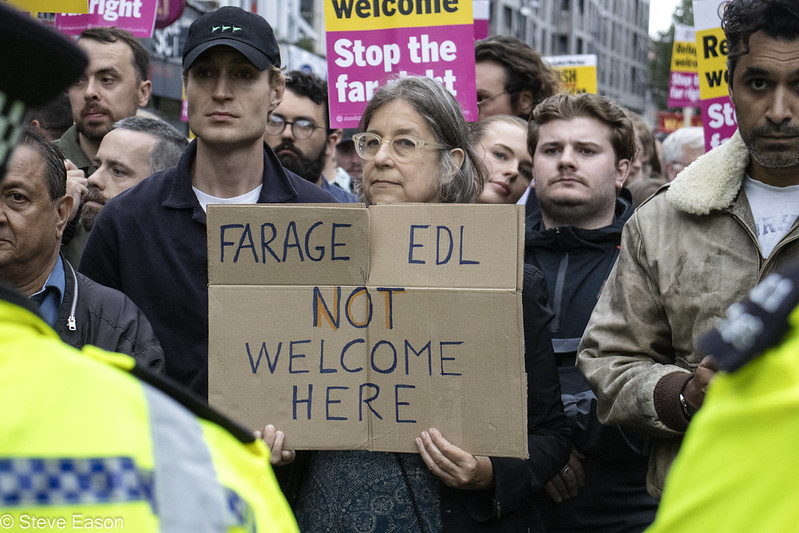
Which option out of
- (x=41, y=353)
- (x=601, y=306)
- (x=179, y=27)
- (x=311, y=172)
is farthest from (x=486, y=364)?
(x=179, y=27)

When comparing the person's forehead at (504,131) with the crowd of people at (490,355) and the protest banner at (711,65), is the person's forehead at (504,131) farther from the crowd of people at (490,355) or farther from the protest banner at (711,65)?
the protest banner at (711,65)

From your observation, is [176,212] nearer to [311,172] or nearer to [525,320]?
[525,320]

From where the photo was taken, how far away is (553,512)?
125 inches

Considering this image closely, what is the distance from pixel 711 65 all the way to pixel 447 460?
385 cm

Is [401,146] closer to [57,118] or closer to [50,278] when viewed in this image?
[50,278]

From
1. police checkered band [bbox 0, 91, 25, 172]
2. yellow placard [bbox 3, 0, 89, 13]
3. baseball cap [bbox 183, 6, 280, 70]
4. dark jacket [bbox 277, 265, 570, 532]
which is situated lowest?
dark jacket [bbox 277, 265, 570, 532]

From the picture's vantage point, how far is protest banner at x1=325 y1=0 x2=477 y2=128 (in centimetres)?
480

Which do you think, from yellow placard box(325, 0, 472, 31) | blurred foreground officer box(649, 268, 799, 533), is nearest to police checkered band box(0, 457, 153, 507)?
blurred foreground officer box(649, 268, 799, 533)

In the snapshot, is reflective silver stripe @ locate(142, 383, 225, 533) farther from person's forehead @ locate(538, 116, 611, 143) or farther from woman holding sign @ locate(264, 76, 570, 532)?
person's forehead @ locate(538, 116, 611, 143)

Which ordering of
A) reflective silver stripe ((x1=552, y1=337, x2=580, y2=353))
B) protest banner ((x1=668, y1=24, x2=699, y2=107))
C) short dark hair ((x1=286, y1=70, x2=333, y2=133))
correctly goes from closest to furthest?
reflective silver stripe ((x1=552, y1=337, x2=580, y2=353)) → short dark hair ((x1=286, y1=70, x2=333, y2=133)) → protest banner ((x1=668, y1=24, x2=699, y2=107))

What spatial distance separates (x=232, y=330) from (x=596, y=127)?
1.94 metres

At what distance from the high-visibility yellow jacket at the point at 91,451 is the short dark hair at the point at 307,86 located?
15.6 feet

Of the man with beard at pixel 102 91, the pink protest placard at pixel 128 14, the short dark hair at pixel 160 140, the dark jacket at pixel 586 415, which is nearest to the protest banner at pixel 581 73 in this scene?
the pink protest placard at pixel 128 14

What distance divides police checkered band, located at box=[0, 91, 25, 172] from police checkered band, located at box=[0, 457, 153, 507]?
1.02ft
